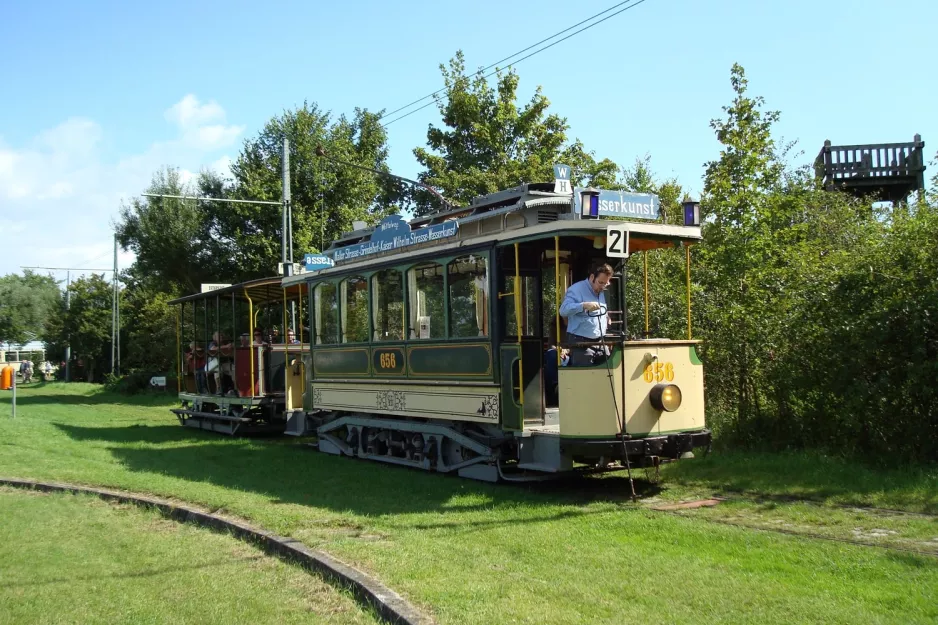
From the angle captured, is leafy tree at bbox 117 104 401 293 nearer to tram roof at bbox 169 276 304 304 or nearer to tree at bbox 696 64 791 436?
tram roof at bbox 169 276 304 304

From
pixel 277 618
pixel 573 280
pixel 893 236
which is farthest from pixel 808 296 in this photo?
pixel 277 618

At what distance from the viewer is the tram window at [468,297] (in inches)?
400

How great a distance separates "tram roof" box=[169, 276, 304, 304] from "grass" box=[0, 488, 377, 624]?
8.51 metres

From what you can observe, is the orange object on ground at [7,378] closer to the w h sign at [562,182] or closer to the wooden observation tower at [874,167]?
the w h sign at [562,182]

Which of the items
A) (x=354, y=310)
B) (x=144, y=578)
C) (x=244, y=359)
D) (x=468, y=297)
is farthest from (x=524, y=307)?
(x=244, y=359)

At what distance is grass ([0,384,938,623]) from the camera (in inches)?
208

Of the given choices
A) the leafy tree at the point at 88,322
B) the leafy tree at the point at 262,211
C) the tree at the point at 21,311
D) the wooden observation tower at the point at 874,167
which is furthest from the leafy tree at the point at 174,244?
the tree at the point at 21,311

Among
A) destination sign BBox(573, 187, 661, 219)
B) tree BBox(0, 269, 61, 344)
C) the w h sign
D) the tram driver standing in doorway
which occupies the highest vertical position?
tree BBox(0, 269, 61, 344)

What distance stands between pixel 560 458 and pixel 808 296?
155 inches

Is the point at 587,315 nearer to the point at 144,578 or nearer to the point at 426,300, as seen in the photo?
the point at 426,300

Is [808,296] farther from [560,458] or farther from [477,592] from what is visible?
[477,592]

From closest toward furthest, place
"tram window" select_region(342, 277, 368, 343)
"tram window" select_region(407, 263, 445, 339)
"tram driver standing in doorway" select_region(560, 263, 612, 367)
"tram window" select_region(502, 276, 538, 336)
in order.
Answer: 1. "tram driver standing in doorway" select_region(560, 263, 612, 367)
2. "tram window" select_region(502, 276, 538, 336)
3. "tram window" select_region(407, 263, 445, 339)
4. "tram window" select_region(342, 277, 368, 343)

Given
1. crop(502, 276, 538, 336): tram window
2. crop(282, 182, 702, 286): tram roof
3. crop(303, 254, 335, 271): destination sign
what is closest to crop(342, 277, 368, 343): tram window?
crop(303, 254, 335, 271): destination sign

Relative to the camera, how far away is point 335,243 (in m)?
14.4
